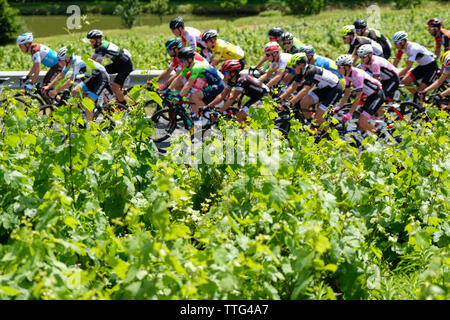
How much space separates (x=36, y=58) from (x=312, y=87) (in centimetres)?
606

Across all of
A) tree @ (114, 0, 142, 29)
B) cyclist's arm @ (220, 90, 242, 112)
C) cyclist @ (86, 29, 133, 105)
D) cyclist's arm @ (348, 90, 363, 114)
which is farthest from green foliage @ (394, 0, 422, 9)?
cyclist's arm @ (220, 90, 242, 112)

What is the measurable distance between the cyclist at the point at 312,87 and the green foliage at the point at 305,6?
47.5m

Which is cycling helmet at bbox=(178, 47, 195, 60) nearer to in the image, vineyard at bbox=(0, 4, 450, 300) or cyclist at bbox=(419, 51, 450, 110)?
vineyard at bbox=(0, 4, 450, 300)

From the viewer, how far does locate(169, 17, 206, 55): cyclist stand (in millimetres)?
11750

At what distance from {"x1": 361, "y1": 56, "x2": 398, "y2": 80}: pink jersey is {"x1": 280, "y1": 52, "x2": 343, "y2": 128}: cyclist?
0.84 m

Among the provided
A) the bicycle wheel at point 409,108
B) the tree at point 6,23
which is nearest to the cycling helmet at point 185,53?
the bicycle wheel at point 409,108

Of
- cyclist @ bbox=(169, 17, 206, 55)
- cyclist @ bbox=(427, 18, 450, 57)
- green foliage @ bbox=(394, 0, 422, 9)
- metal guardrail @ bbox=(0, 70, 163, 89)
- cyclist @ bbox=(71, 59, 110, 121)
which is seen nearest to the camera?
cyclist @ bbox=(71, 59, 110, 121)

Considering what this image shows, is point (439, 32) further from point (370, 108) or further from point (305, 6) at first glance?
point (305, 6)

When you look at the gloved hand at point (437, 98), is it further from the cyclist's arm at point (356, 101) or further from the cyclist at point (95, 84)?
the cyclist at point (95, 84)

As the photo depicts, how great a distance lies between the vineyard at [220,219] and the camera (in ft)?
13.0

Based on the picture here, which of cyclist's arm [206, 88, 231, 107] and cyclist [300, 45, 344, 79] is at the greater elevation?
cyclist [300, 45, 344, 79]
